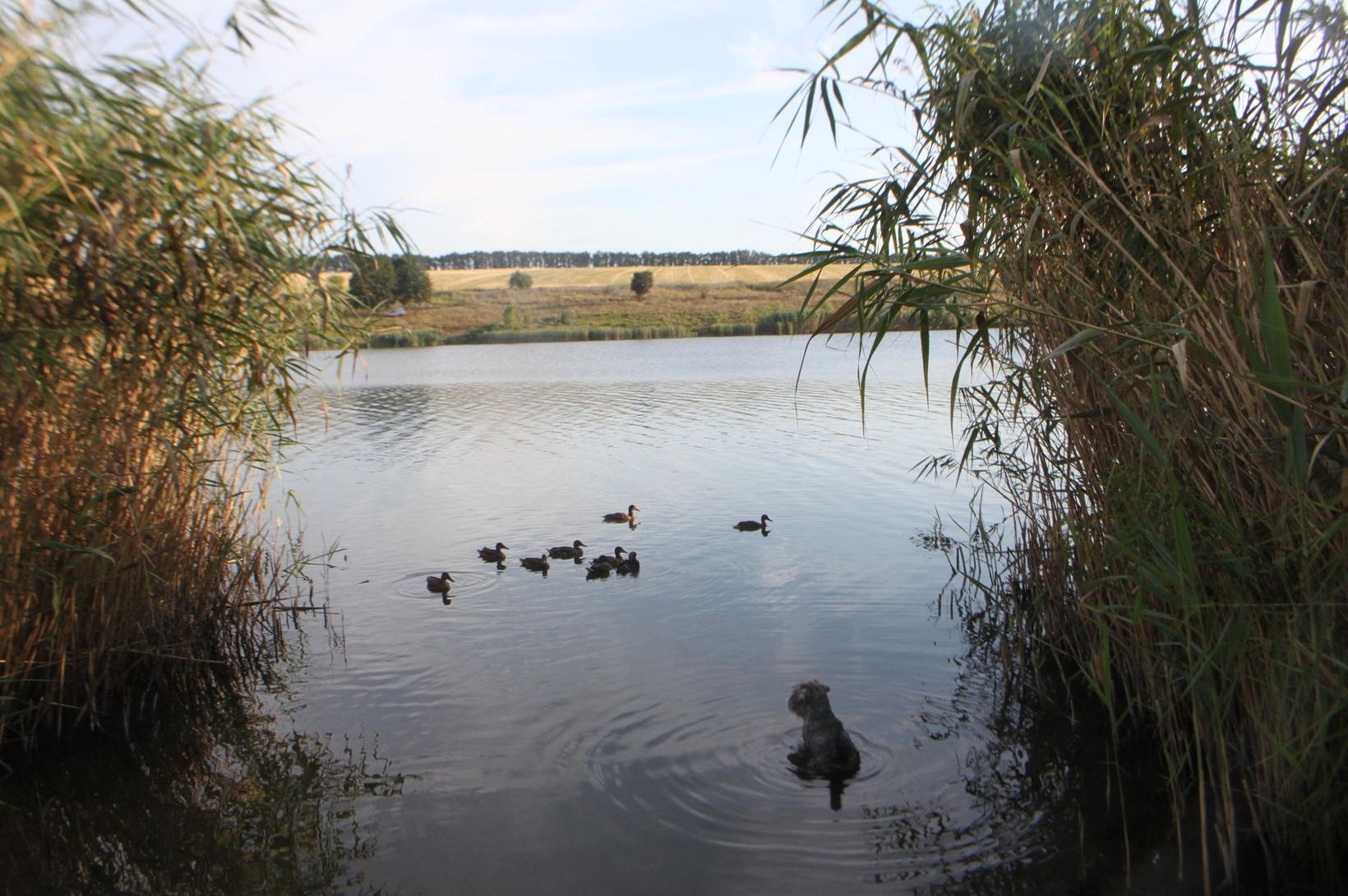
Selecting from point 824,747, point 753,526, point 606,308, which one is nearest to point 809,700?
point 824,747

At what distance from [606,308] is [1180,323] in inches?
2498

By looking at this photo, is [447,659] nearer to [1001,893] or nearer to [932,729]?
[932,729]

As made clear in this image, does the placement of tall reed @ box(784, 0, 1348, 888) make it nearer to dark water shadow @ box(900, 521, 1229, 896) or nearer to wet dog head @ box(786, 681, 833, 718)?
dark water shadow @ box(900, 521, 1229, 896)

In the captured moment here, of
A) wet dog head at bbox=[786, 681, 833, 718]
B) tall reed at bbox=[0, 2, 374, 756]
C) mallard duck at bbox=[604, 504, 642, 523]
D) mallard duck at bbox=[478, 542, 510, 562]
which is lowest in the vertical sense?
mallard duck at bbox=[478, 542, 510, 562]

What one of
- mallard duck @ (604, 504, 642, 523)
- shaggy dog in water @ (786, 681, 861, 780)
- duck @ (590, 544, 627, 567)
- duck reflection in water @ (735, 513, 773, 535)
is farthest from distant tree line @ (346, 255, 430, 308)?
duck reflection in water @ (735, 513, 773, 535)

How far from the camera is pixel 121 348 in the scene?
215 inches

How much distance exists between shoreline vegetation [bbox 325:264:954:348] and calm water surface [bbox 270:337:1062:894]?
88.2 feet

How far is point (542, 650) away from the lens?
7.28 metres

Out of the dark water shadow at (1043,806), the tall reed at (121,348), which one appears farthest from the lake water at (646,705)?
the tall reed at (121,348)

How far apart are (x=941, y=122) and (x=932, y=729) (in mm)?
3353

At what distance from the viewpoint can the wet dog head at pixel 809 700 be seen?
17.6 ft

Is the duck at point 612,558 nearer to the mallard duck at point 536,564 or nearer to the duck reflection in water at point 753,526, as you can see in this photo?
the mallard duck at point 536,564

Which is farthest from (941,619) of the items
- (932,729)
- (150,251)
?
(150,251)

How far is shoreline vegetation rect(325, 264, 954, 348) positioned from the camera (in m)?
53.6
